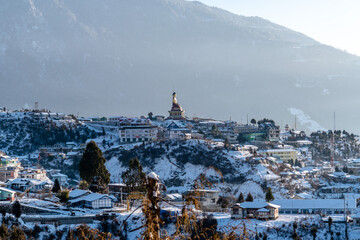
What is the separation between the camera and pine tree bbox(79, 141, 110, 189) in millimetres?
98188

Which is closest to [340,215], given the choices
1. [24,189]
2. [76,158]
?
[24,189]

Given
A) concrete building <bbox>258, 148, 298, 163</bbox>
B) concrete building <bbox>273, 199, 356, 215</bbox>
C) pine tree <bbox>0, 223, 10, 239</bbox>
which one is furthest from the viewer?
concrete building <bbox>258, 148, 298, 163</bbox>

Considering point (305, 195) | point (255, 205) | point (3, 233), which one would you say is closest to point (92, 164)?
point (255, 205)

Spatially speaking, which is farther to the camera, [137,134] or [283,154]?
[137,134]

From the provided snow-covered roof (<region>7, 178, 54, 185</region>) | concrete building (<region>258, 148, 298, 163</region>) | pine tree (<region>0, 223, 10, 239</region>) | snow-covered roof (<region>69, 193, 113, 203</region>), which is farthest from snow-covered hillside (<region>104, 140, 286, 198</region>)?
pine tree (<region>0, 223, 10, 239</region>)

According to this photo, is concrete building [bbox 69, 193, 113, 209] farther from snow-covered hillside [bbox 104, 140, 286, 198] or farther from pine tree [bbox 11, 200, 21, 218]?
snow-covered hillside [bbox 104, 140, 286, 198]

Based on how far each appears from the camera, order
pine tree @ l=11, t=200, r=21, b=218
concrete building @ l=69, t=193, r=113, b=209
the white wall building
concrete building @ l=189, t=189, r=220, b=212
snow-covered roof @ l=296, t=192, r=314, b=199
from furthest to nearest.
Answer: the white wall building < snow-covered roof @ l=296, t=192, r=314, b=199 < concrete building @ l=189, t=189, r=220, b=212 < concrete building @ l=69, t=193, r=113, b=209 < pine tree @ l=11, t=200, r=21, b=218

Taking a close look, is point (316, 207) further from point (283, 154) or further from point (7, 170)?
point (7, 170)

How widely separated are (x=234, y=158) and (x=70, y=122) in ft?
179

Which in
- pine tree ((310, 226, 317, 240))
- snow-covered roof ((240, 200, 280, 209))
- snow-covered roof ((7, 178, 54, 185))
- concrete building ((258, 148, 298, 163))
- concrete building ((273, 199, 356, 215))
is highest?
concrete building ((258, 148, 298, 163))

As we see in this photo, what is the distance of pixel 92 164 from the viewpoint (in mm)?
98625

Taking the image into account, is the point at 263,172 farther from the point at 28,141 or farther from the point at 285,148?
the point at 28,141

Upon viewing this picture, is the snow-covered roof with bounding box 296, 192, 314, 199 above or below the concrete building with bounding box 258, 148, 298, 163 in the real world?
below

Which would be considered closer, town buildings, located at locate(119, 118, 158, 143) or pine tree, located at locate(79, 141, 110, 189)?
pine tree, located at locate(79, 141, 110, 189)
